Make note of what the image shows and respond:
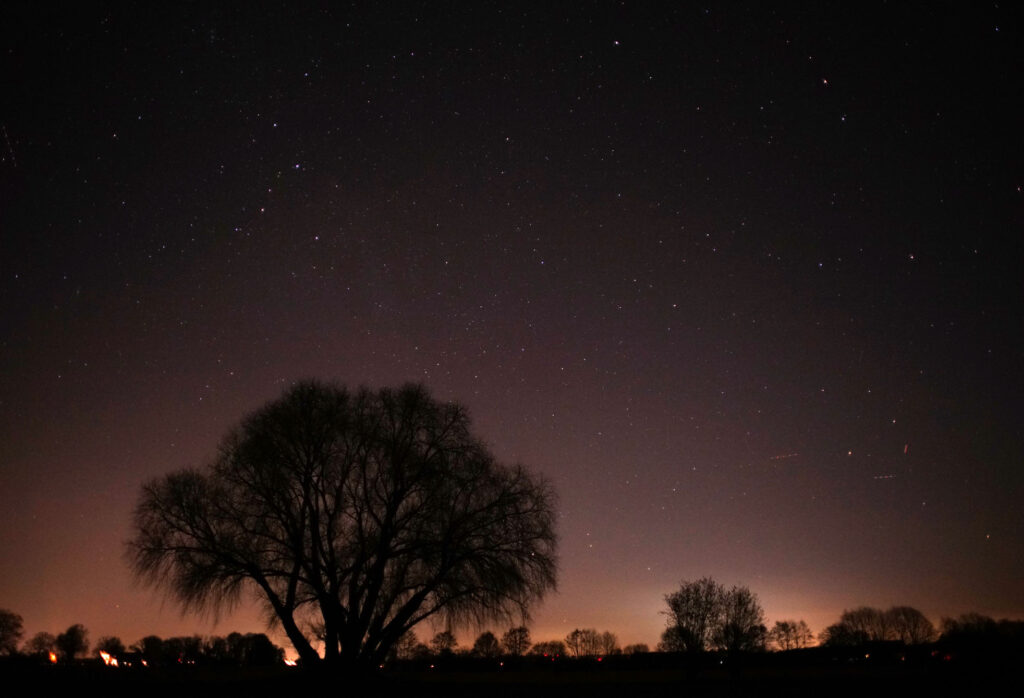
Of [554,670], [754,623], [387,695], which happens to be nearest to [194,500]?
[387,695]

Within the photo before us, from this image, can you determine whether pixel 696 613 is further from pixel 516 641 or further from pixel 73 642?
pixel 73 642

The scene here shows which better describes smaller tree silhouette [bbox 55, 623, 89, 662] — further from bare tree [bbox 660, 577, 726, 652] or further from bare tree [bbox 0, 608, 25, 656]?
bare tree [bbox 660, 577, 726, 652]

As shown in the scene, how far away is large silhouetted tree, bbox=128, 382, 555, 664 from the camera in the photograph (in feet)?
80.8

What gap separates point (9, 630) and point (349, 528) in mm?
131056

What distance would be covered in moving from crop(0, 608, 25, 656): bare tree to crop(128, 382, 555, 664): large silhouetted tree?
402ft

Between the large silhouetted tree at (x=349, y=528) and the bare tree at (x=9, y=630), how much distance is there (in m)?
123

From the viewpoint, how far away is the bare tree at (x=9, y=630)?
119 metres

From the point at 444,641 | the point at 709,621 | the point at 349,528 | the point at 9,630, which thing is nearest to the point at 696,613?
the point at 709,621

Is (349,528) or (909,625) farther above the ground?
(349,528)

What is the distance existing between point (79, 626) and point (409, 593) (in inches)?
5877

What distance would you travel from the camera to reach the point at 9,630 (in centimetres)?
12244

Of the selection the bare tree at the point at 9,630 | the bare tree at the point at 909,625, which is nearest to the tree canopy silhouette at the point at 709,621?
A: the bare tree at the point at 909,625

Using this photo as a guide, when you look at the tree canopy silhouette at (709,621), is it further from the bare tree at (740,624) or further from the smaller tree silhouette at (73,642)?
the smaller tree silhouette at (73,642)

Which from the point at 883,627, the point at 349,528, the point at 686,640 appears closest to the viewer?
the point at 349,528
